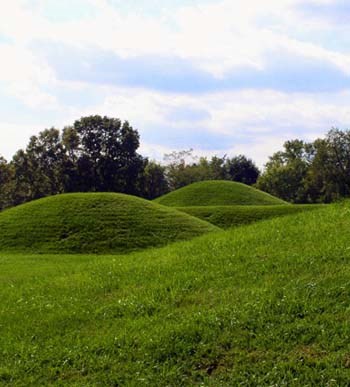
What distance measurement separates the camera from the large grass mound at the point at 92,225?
885 inches

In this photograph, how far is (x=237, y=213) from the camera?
33.6 metres

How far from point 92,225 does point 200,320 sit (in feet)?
56.8

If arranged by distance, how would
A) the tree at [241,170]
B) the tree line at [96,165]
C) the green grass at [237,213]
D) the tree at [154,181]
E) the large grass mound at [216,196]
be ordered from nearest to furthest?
1. the green grass at [237,213]
2. the large grass mound at [216,196]
3. the tree line at [96,165]
4. the tree at [154,181]
5. the tree at [241,170]

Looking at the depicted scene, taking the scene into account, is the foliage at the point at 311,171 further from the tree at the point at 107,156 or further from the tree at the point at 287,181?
the tree at the point at 107,156

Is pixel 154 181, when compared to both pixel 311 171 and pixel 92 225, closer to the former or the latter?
pixel 311 171

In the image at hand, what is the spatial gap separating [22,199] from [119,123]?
43.2ft

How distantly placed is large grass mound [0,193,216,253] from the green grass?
19.3 feet

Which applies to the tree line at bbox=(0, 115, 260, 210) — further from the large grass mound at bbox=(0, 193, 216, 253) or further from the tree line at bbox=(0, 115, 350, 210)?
the large grass mound at bbox=(0, 193, 216, 253)

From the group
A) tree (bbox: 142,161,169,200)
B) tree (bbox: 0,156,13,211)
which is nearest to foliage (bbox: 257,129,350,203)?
tree (bbox: 142,161,169,200)

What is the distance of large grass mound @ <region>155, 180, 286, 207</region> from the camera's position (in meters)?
43.1

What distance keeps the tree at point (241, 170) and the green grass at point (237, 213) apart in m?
39.3

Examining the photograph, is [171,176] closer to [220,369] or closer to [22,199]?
[22,199]

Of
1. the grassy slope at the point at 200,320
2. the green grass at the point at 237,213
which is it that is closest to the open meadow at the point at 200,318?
the grassy slope at the point at 200,320

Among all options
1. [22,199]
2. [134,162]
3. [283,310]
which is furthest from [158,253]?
[22,199]
